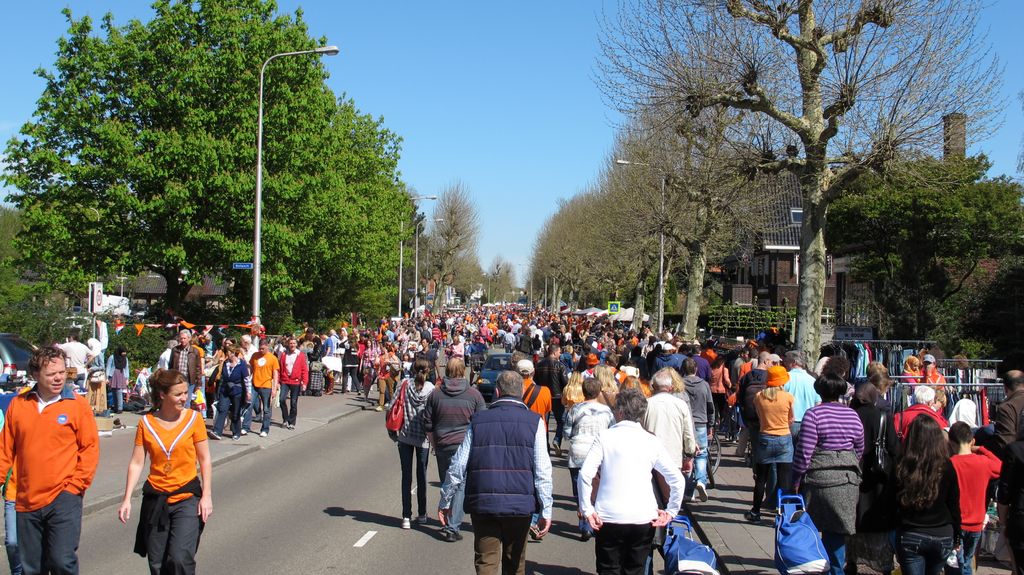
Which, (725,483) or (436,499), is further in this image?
(725,483)

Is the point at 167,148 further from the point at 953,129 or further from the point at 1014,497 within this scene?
the point at 1014,497

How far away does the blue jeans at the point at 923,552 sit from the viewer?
592 centimetres

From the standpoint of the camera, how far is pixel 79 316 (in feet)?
71.2

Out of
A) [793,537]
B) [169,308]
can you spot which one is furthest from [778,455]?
A: [169,308]

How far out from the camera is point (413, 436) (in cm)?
947

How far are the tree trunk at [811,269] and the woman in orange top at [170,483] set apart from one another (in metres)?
12.4

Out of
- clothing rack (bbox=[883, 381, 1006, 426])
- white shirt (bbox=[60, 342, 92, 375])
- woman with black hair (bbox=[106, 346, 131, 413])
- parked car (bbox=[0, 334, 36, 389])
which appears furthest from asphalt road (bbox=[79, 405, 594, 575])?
woman with black hair (bbox=[106, 346, 131, 413])

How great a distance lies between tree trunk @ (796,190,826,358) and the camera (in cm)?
1612

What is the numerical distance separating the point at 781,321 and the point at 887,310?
18.4 ft

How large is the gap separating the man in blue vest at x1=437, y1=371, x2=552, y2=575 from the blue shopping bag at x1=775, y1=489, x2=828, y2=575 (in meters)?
1.61

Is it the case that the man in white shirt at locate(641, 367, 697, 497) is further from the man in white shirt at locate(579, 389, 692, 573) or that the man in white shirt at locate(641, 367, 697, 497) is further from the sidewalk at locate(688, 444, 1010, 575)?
the man in white shirt at locate(579, 389, 692, 573)

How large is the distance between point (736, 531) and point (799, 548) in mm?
3412

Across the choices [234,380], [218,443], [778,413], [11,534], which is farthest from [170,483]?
[218,443]

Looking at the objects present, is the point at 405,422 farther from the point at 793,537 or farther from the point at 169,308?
the point at 169,308
